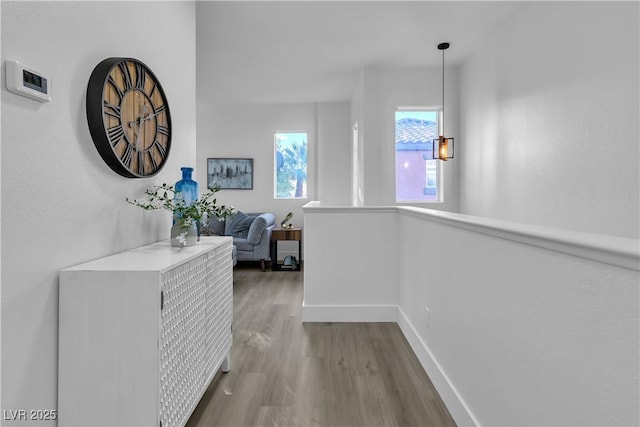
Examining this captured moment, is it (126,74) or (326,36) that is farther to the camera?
(326,36)

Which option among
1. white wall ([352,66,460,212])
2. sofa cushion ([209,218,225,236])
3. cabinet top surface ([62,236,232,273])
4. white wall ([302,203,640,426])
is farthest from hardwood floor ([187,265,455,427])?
sofa cushion ([209,218,225,236])

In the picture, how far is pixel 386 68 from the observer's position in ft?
14.5

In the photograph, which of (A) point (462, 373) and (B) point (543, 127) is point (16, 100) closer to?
(A) point (462, 373)

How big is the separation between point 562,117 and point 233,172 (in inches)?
191

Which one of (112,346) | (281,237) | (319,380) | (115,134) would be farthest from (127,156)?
(281,237)

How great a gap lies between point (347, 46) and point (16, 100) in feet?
10.4

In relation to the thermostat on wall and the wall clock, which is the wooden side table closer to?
the wall clock

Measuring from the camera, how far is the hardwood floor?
1.80 metres

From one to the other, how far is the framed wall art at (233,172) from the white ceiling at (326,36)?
156 cm

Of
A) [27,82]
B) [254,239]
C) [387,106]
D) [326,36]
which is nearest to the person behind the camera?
[27,82]

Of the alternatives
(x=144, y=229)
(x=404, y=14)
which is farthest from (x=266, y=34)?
(x=144, y=229)

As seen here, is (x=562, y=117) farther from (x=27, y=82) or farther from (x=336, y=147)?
(x=336, y=147)

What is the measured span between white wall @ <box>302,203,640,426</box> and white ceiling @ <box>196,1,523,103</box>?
173cm

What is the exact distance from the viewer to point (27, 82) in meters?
1.13
